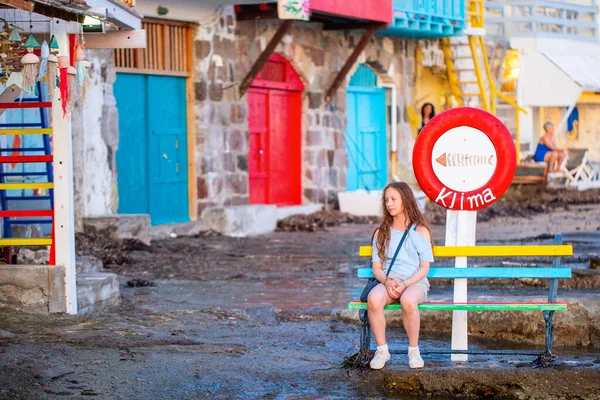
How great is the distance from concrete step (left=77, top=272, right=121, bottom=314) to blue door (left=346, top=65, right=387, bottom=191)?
12142mm

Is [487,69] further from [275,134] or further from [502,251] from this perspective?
[502,251]

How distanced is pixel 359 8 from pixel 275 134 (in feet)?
8.19

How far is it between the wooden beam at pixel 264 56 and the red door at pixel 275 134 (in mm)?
830

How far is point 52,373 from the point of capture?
6609 mm

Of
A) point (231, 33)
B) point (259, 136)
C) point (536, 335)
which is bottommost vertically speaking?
point (536, 335)

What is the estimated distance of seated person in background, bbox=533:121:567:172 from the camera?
25.7 m

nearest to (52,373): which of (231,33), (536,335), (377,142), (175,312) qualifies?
(175,312)

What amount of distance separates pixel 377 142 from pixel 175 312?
14.0 m

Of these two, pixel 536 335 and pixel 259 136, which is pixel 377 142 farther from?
pixel 536 335

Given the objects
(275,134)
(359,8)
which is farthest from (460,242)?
(275,134)

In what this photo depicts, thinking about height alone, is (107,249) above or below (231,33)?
below

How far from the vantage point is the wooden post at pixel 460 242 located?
721 cm

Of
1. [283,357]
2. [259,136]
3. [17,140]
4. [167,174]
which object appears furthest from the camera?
[259,136]

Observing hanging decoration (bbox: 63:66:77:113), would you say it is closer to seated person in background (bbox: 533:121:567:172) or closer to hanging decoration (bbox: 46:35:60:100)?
hanging decoration (bbox: 46:35:60:100)
